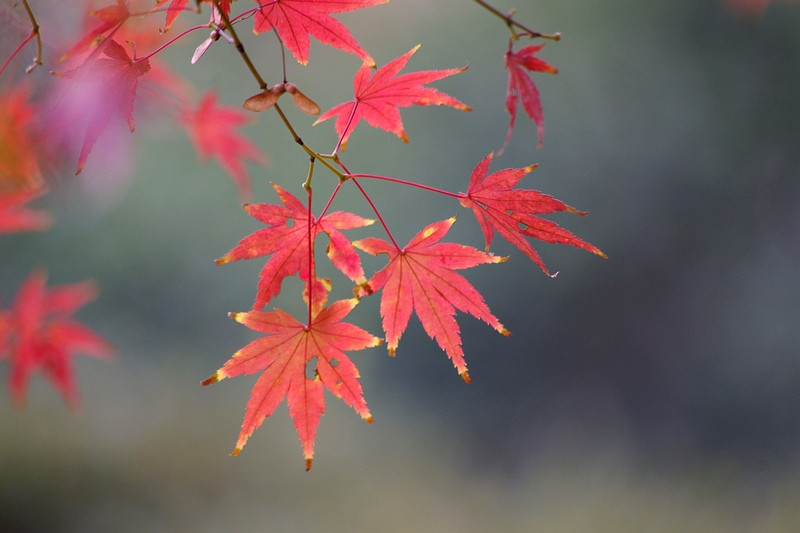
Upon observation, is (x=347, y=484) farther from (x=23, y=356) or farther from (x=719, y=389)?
(x=719, y=389)

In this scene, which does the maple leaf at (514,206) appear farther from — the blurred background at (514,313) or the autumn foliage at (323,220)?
the blurred background at (514,313)

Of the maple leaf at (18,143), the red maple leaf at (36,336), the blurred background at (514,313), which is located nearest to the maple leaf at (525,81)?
the maple leaf at (18,143)

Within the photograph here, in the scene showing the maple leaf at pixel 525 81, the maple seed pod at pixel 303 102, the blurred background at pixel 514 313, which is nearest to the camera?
the maple seed pod at pixel 303 102

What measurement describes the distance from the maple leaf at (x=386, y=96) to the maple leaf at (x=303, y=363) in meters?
0.19

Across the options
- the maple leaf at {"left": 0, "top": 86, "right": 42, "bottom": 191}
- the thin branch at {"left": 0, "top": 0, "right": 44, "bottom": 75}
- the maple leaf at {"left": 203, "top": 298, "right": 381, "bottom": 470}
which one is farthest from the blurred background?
the thin branch at {"left": 0, "top": 0, "right": 44, "bottom": 75}

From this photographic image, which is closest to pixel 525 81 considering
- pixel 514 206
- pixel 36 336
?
pixel 514 206

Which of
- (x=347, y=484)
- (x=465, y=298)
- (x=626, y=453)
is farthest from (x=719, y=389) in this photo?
(x=465, y=298)

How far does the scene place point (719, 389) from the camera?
8.73 ft

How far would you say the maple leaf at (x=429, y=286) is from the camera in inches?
24.8

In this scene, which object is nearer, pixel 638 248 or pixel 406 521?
pixel 406 521

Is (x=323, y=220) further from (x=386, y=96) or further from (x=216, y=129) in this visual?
(x=216, y=129)

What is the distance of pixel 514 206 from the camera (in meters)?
0.63

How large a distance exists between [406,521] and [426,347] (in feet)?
2.41

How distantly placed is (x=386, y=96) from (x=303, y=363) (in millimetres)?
Result: 284
